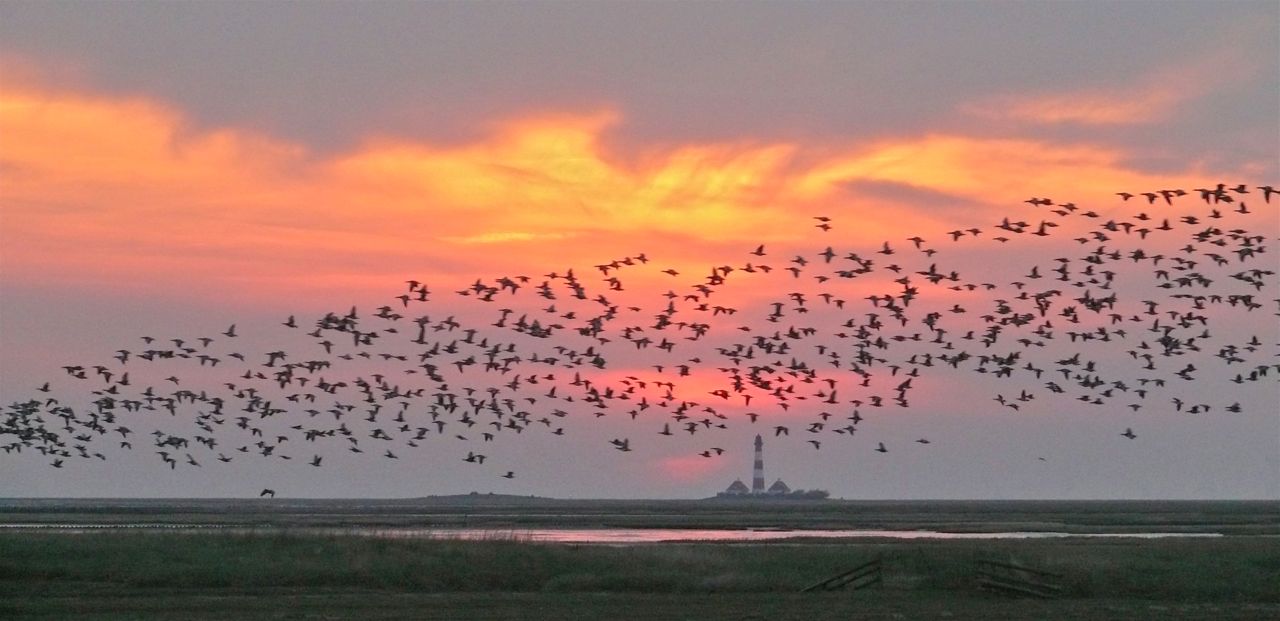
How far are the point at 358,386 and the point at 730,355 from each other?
1398 centimetres

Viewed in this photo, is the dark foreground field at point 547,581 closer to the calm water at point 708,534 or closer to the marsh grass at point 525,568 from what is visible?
the marsh grass at point 525,568

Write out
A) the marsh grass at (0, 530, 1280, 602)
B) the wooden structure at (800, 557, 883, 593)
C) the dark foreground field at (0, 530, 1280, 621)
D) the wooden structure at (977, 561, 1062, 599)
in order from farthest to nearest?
the marsh grass at (0, 530, 1280, 602), the wooden structure at (800, 557, 883, 593), the wooden structure at (977, 561, 1062, 599), the dark foreground field at (0, 530, 1280, 621)

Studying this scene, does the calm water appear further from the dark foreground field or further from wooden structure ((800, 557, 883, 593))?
wooden structure ((800, 557, 883, 593))

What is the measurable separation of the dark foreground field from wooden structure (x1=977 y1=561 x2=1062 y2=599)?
0.50 m

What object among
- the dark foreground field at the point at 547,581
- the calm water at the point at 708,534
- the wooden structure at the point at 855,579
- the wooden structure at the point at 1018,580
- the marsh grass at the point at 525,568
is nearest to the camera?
the dark foreground field at the point at 547,581

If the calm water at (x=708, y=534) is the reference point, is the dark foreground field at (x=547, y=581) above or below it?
below

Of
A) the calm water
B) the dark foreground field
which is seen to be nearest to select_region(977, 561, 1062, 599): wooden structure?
the dark foreground field

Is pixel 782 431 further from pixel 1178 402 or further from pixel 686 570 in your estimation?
pixel 1178 402

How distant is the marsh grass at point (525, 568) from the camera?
47281mm

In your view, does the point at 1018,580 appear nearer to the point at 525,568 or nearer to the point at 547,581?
the point at 547,581

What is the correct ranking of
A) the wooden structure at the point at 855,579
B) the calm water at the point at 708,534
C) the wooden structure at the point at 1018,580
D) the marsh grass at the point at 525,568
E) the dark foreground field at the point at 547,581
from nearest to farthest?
the dark foreground field at the point at 547,581 → the wooden structure at the point at 1018,580 → the wooden structure at the point at 855,579 → the marsh grass at the point at 525,568 → the calm water at the point at 708,534

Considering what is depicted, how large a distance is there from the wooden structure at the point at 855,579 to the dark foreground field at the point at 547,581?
18.7 inches

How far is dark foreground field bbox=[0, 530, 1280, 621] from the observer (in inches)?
1559

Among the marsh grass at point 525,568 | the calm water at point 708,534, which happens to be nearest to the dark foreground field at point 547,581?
the marsh grass at point 525,568
